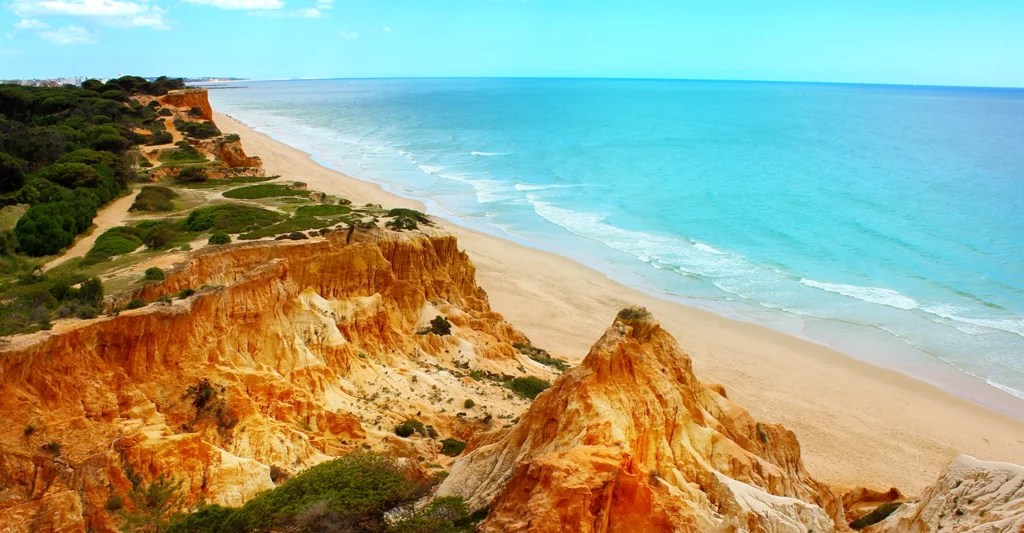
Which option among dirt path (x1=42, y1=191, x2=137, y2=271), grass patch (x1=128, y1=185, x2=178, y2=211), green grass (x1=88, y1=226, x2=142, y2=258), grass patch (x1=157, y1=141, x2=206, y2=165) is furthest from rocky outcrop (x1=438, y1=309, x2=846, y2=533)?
grass patch (x1=157, y1=141, x2=206, y2=165)

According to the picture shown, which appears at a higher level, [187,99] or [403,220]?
[187,99]

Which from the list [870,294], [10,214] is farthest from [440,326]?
[870,294]

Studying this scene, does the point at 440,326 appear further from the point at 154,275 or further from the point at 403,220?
the point at 154,275

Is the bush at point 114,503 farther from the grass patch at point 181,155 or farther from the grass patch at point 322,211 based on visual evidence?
the grass patch at point 181,155

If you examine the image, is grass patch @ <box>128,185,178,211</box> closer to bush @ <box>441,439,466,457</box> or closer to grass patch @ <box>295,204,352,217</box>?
grass patch @ <box>295,204,352,217</box>

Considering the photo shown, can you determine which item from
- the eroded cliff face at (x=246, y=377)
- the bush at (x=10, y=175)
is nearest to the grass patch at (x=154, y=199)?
the bush at (x=10, y=175)

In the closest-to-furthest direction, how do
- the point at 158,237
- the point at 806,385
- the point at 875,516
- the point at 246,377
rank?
the point at 875,516 < the point at 246,377 < the point at 158,237 < the point at 806,385

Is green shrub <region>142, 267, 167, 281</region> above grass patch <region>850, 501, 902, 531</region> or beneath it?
above
